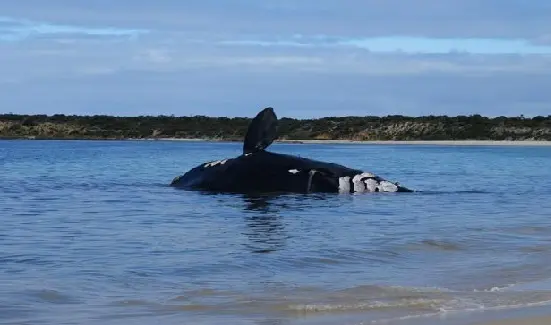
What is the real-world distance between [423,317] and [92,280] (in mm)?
3323

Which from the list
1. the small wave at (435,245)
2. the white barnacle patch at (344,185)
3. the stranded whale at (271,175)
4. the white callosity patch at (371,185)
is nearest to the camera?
the small wave at (435,245)

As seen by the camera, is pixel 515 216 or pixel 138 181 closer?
pixel 515 216

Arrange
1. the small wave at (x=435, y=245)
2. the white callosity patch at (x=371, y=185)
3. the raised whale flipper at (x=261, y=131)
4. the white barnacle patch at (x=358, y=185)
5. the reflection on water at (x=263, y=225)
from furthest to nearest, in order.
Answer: the white callosity patch at (x=371, y=185)
the white barnacle patch at (x=358, y=185)
the raised whale flipper at (x=261, y=131)
the small wave at (x=435, y=245)
the reflection on water at (x=263, y=225)

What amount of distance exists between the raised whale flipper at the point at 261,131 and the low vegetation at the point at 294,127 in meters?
70.7

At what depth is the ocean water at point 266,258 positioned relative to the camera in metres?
8.06

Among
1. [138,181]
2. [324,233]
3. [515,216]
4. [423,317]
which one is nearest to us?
[423,317]

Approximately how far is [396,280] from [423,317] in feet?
6.54

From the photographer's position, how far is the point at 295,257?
10.9 m

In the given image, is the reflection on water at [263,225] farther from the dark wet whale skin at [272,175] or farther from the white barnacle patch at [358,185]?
the white barnacle patch at [358,185]

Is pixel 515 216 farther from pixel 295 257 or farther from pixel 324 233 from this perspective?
pixel 295 257

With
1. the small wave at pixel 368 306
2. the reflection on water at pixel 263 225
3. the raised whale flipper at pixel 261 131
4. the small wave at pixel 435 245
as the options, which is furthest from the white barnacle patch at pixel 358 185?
the small wave at pixel 368 306

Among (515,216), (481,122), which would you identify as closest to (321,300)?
(515,216)

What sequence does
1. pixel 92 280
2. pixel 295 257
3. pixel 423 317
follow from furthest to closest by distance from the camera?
pixel 295 257
pixel 92 280
pixel 423 317

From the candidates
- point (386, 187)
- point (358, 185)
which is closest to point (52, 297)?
point (358, 185)
